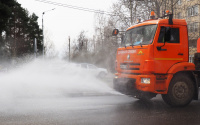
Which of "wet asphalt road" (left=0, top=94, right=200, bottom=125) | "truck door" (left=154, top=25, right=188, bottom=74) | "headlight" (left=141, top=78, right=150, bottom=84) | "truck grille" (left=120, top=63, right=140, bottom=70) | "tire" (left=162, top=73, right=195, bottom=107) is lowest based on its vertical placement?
"wet asphalt road" (left=0, top=94, right=200, bottom=125)

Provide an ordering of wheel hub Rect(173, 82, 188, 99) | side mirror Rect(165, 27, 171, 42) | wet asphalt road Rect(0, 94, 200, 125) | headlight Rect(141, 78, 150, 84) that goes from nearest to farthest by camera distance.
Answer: wet asphalt road Rect(0, 94, 200, 125) < headlight Rect(141, 78, 150, 84) < side mirror Rect(165, 27, 171, 42) < wheel hub Rect(173, 82, 188, 99)

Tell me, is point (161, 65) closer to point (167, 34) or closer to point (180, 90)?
point (167, 34)

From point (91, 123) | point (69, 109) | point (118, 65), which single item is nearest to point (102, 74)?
point (118, 65)

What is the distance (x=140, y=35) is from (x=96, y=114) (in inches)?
116

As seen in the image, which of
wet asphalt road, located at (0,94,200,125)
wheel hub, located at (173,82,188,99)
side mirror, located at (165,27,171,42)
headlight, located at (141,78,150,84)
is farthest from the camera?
wheel hub, located at (173,82,188,99)

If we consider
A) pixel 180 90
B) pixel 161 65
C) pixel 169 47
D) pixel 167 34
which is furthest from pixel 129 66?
pixel 180 90

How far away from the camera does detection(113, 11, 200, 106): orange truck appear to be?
6.21 metres

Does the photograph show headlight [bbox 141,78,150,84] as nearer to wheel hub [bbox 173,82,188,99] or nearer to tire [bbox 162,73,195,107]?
tire [bbox 162,73,195,107]

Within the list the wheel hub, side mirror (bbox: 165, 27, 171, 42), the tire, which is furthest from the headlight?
side mirror (bbox: 165, 27, 171, 42)

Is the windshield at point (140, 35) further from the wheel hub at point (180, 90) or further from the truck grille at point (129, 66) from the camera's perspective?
the wheel hub at point (180, 90)

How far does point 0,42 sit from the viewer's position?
1332 inches

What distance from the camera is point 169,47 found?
643 cm

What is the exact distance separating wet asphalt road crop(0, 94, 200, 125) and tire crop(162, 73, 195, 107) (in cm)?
23

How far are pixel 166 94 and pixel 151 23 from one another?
2.30m
